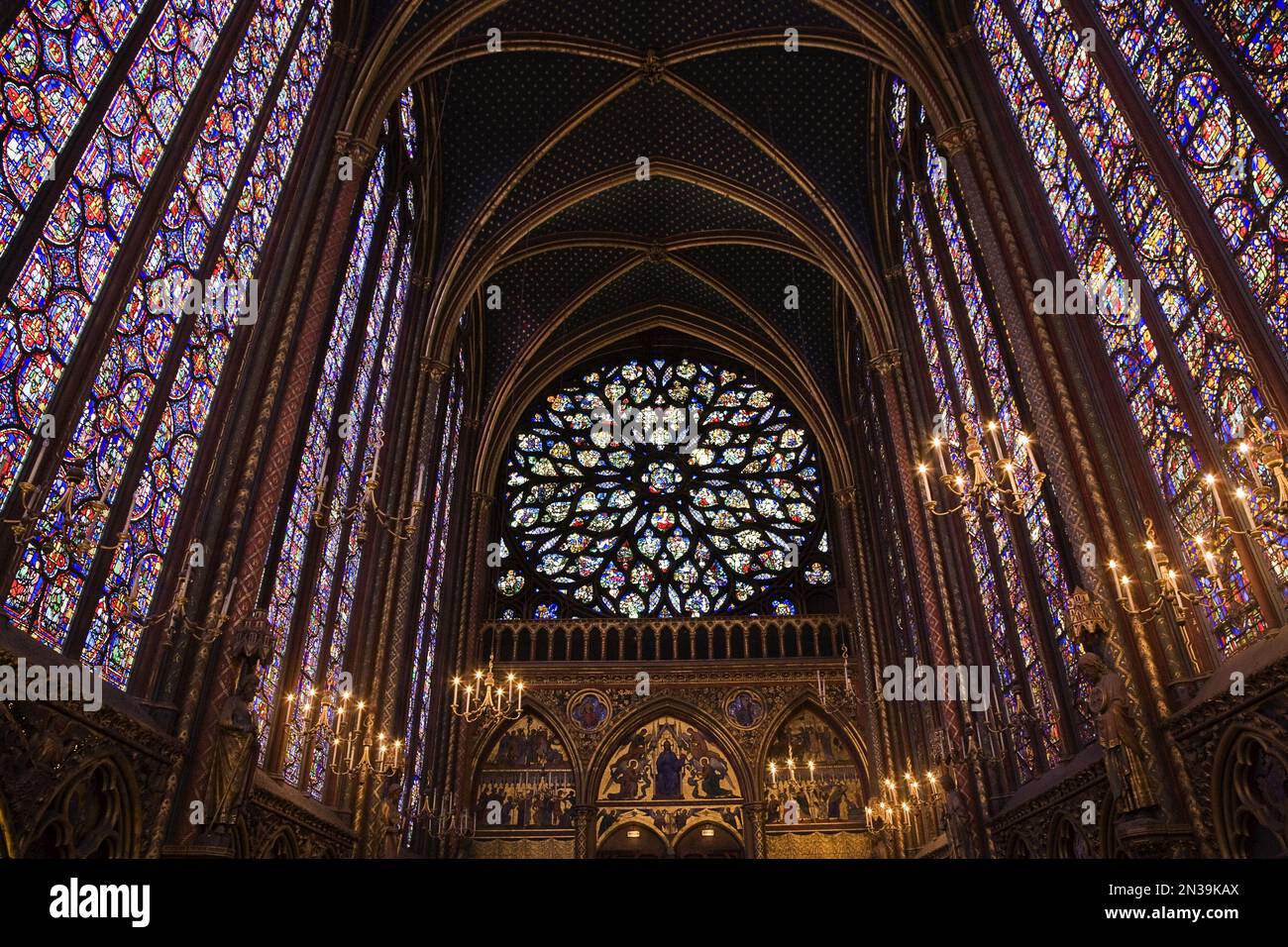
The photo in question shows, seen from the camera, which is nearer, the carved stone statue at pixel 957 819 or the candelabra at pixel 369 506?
the candelabra at pixel 369 506

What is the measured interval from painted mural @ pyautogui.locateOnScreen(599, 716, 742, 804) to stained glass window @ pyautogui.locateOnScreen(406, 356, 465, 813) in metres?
5.07

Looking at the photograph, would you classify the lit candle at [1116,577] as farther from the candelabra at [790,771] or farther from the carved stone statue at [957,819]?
the candelabra at [790,771]

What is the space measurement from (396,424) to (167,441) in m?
7.51

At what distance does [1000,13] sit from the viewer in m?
13.3

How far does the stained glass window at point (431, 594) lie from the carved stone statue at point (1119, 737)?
1233 centimetres

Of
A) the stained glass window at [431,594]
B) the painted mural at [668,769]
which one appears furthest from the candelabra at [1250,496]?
the painted mural at [668,769]

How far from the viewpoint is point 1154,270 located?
29.6 ft

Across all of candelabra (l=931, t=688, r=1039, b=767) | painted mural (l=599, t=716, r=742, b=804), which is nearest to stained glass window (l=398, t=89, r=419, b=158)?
painted mural (l=599, t=716, r=742, b=804)

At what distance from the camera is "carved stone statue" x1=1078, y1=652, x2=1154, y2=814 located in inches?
330

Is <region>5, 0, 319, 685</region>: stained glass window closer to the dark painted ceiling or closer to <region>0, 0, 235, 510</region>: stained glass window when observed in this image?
<region>0, 0, 235, 510</region>: stained glass window

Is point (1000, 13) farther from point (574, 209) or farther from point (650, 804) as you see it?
point (650, 804)

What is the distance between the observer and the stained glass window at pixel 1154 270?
788cm

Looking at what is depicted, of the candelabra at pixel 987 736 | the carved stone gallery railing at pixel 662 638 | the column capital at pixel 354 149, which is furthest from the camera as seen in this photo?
the carved stone gallery railing at pixel 662 638

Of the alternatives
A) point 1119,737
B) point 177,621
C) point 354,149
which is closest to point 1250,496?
point 1119,737
